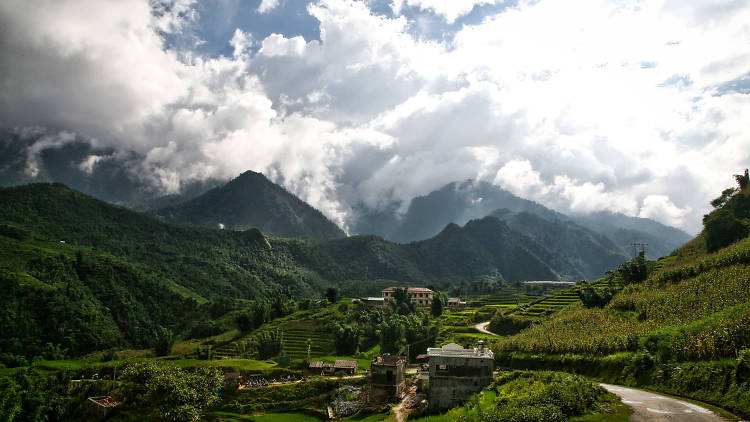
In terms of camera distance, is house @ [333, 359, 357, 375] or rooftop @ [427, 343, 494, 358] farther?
house @ [333, 359, 357, 375]

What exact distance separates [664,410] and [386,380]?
29.0 m

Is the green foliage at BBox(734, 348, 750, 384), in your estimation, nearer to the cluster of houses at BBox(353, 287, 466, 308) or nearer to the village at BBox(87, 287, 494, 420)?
the village at BBox(87, 287, 494, 420)

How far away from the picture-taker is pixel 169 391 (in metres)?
42.2

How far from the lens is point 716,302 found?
143 ft

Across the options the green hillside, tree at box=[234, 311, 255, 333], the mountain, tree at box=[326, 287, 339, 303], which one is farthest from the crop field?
the mountain

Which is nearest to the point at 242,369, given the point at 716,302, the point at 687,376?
the point at 687,376

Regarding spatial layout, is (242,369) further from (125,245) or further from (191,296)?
(125,245)

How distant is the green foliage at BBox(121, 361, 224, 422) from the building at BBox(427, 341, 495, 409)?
2225 centimetres

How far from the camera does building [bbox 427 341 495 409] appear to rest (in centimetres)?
4184

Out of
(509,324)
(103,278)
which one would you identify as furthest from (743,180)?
(103,278)

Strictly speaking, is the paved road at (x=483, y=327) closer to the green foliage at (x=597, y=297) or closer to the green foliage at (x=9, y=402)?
the green foliage at (x=597, y=297)

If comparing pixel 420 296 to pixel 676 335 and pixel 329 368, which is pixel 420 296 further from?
pixel 676 335

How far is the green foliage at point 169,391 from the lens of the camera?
41.4 m

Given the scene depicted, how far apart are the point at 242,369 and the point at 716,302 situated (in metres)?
52.0
